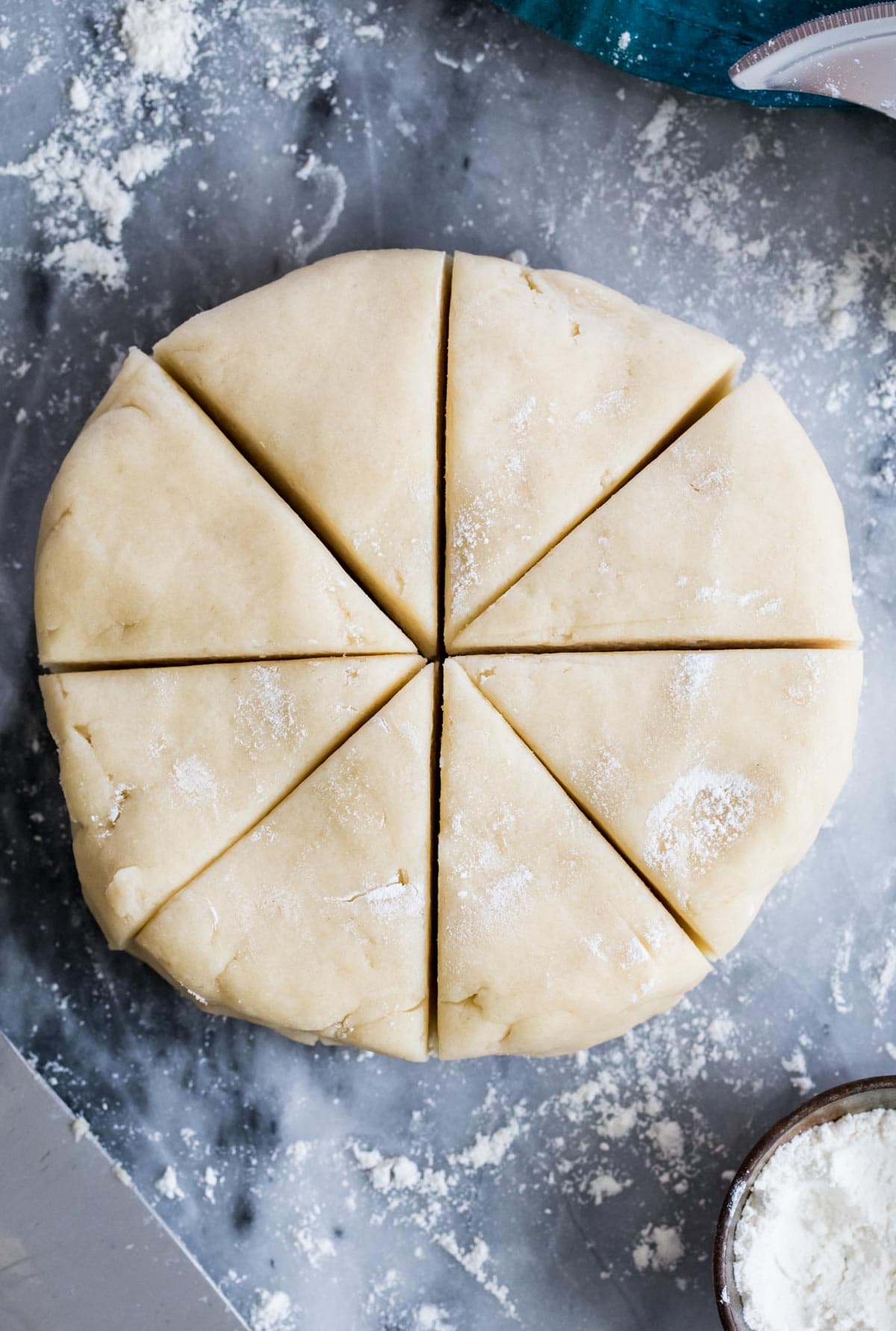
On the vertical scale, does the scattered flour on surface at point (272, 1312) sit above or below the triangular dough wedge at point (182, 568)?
below

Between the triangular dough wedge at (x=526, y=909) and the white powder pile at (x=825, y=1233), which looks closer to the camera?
the triangular dough wedge at (x=526, y=909)

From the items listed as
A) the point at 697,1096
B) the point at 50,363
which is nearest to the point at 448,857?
the point at 697,1096

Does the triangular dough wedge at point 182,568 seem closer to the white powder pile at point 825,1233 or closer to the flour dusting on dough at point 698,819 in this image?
the flour dusting on dough at point 698,819

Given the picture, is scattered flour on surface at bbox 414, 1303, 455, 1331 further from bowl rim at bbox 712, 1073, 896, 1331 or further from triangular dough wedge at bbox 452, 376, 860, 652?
triangular dough wedge at bbox 452, 376, 860, 652

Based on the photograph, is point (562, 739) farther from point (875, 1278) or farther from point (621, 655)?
point (875, 1278)

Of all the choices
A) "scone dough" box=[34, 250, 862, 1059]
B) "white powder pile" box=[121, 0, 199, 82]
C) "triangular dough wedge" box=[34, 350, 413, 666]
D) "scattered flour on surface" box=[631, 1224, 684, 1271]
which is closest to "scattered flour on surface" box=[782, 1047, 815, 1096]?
"scattered flour on surface" box=[631, 1224, 684, 1271]

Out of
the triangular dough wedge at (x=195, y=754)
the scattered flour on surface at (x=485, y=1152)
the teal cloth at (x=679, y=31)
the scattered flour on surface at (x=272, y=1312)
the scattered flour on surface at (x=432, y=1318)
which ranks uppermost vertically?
the teal cloth at (x=679, y=31)

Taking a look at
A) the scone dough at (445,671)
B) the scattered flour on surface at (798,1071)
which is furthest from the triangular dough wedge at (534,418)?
the scattered flour on surface at (798,1071)

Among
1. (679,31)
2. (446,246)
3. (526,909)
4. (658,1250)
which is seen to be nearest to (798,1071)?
(658,1250)
